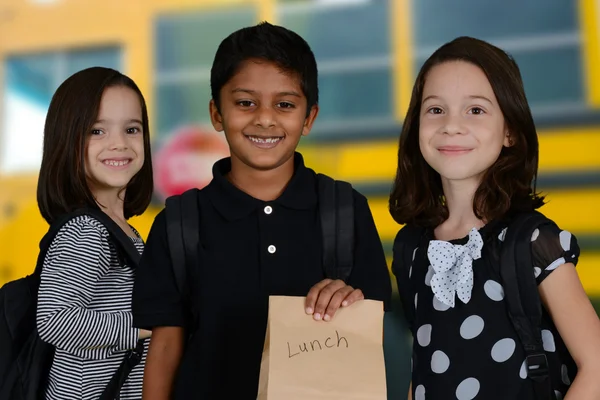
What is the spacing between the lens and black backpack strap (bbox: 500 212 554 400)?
850mm

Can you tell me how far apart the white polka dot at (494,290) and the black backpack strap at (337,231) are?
6.2 inches

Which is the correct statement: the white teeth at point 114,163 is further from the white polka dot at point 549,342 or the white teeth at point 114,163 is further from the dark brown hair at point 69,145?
the white polka dot at point 549,342

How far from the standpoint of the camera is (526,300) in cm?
86

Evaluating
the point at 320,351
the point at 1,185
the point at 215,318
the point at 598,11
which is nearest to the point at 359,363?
the point at 320,351

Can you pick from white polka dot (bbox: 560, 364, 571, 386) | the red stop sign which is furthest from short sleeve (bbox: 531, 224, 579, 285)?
the red stop sign

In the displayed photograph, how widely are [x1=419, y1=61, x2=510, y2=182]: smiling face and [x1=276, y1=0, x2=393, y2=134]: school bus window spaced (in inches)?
41.7

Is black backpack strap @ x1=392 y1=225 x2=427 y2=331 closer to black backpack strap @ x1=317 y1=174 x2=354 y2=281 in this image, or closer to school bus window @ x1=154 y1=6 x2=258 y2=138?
black backpack strap @ x1=317 y1=174 x2=354 y2=281

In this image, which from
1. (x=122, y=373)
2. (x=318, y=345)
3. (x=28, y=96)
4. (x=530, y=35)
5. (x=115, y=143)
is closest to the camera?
(x=318, y=345)

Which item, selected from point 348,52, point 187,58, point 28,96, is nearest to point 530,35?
point 348,52

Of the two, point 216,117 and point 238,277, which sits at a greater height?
point 216,117

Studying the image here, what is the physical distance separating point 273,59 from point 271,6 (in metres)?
1.29

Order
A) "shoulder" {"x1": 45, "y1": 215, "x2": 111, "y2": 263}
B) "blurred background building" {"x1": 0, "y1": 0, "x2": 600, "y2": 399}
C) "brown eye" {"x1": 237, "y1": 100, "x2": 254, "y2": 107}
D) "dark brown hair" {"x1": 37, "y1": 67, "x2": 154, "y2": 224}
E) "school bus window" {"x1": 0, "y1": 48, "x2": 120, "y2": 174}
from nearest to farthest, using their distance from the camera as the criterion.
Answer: "brown eye" {"x1": 237, "y1": 100, "x2": 254, "y2": 107}
"shoulder" {"x1": 45, "y1": 215, "x2": 111, "y2": 263}
"dark brown hair" {"x1": 37, "y1": 67, "x2": 154, "y2": 224}
"blurred background building" {"x1": 0, "y1": 0, "x2": 600, "y2": 399}
"school bus window" {"x1": 0, "y1": 48, "x2": 120, "y2": 174}

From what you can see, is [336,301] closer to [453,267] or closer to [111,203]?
A: [453,267]

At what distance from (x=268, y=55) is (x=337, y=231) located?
9.1 inches
